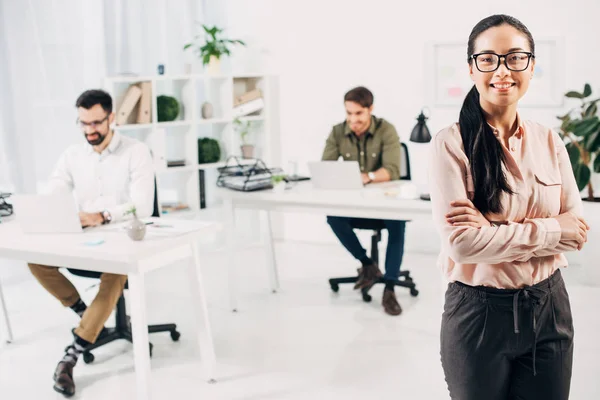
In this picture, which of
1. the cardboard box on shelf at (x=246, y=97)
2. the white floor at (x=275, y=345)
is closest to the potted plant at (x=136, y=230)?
the white floor at (x=275, y=345)

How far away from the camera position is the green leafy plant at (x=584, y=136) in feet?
16.1

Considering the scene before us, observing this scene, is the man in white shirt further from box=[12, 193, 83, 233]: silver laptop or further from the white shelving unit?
the white shelving unit

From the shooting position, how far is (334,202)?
411 centimetres

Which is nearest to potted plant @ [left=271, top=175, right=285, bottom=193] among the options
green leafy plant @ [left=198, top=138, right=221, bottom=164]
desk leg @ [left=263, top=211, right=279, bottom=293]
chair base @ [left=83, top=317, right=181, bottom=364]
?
desk leg @ [left=263, top=211, right=279, bottom=293]

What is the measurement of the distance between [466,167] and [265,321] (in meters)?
2.81

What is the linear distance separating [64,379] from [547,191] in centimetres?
245

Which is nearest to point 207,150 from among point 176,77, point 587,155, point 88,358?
point 176,77

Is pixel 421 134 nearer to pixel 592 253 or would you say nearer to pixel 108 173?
pixel 592 253

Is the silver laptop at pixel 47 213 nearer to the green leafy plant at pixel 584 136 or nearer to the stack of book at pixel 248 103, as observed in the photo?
the stack of book at pixel 248 103

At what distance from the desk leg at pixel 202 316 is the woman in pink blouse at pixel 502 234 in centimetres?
179

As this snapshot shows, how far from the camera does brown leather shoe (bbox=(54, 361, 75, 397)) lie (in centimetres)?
335

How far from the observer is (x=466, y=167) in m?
1.73

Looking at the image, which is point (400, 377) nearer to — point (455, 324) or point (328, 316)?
point (328, 316)

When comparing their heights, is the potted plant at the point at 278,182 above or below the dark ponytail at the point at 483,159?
below
